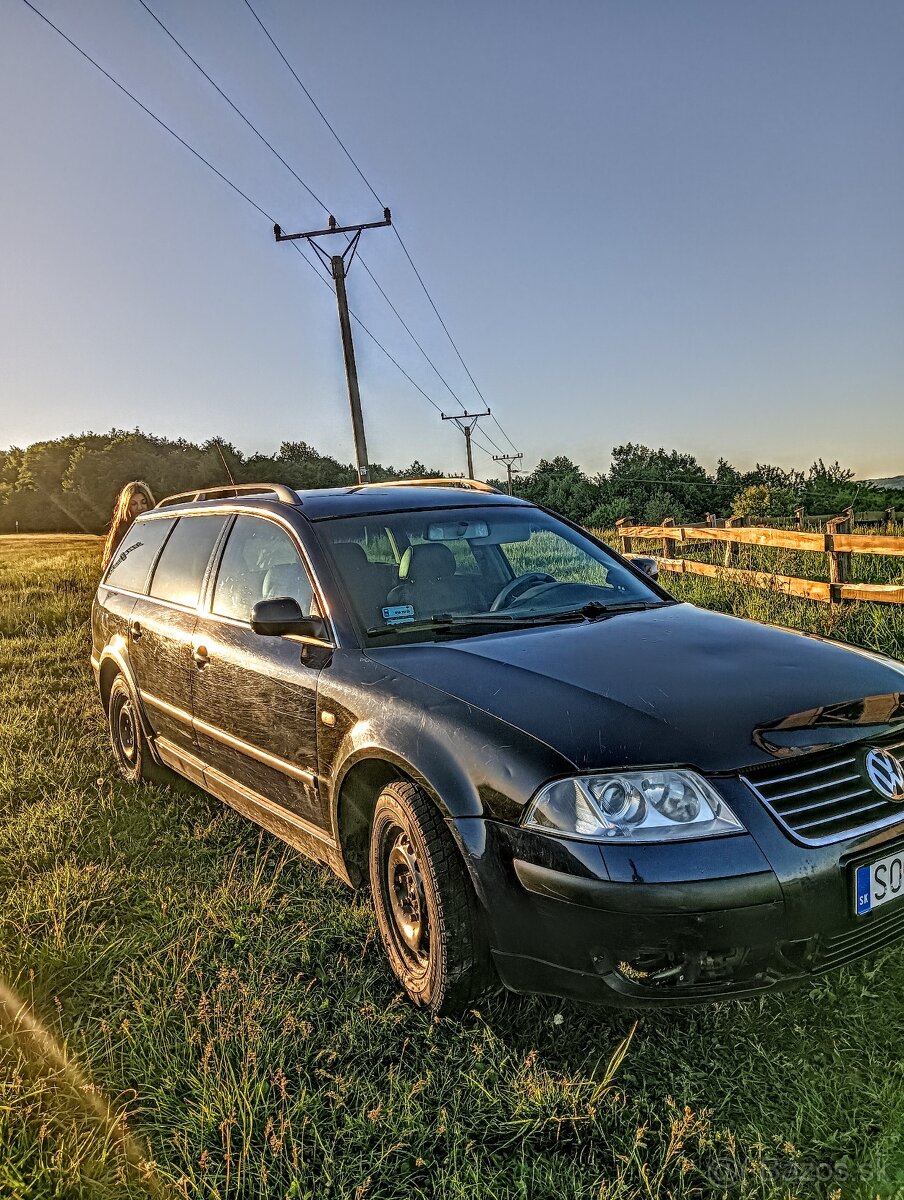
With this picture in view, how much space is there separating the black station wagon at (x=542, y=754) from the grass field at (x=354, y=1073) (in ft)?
0.92

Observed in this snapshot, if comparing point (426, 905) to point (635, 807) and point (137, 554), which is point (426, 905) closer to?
point (635, 807)

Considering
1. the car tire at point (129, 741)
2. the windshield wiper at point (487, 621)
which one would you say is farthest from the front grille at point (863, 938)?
the car tire at point (129, 741)

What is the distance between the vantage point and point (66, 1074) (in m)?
2.72

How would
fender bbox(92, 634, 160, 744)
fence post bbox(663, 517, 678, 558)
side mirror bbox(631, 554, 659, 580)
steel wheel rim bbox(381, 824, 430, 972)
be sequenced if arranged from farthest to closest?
fence post bbox(663, 517, 678, 558) → fender bbox(92, 634, 160, 744) → side mirror bbox(631, 554, 659, 580) → steel wheel rim bbox(381, 824, 430, 972)

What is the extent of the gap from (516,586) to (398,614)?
62cm

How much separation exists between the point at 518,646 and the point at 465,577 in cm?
79

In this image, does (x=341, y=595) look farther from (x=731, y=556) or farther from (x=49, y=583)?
(x=49, y=583)

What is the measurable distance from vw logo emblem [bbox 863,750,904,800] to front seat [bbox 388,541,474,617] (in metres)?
1.61

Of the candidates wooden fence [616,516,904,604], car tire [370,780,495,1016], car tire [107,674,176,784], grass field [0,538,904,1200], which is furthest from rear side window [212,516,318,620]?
wooden fence [616,516,904,604]

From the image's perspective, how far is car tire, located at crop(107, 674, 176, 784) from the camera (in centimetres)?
546

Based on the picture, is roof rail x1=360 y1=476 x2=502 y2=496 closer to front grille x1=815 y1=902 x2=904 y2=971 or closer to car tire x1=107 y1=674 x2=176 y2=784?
car tire x1=107 y1=674 x2=176 y2=784

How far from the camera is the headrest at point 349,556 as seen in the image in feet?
11.9

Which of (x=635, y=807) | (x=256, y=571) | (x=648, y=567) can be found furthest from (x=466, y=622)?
(x=648, y=567)

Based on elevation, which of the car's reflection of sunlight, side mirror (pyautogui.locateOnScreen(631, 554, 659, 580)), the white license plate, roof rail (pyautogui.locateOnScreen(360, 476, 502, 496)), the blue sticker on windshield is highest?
roof rail (pyautogui.locateOnScreen(360, 476, 502, 496))
